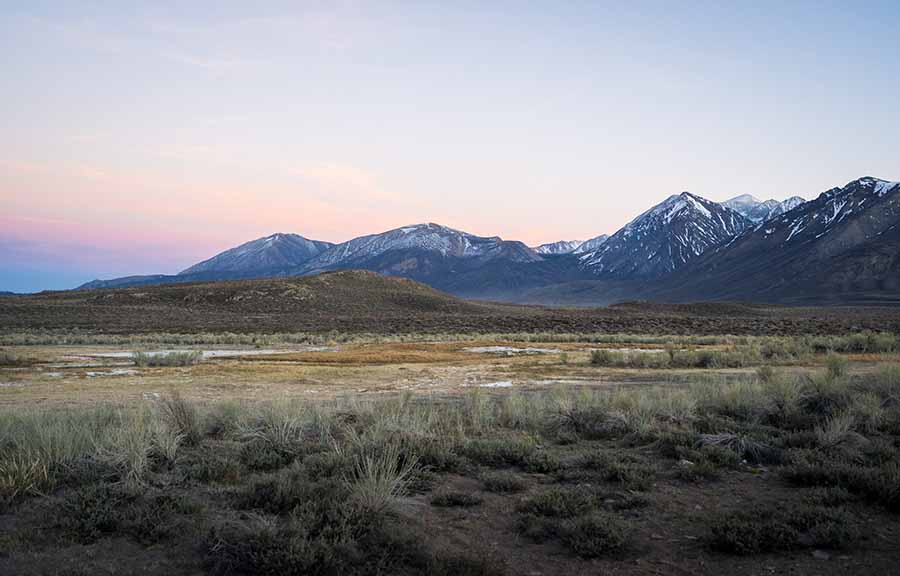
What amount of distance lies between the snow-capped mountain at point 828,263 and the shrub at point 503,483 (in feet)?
459

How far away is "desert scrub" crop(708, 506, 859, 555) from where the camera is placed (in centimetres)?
600

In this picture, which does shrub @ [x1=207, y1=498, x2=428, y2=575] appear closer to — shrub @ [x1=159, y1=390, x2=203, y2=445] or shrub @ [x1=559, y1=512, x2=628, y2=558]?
shrub @ [x1=559, y1=512, x2=628, y2=558]

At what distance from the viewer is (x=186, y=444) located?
32.6 feet

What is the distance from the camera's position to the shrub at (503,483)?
7965 millimetres

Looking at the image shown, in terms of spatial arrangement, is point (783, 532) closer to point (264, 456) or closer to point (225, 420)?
point (264, 456)

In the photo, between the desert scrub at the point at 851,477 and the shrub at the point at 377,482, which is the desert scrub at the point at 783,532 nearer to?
the desert scrub at the point at 851,477

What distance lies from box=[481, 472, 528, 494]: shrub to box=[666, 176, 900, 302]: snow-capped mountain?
5512 inches

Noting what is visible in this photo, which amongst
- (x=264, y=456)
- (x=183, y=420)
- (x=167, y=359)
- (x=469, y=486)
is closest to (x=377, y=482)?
(x=469, y=486)

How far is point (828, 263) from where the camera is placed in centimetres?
15750

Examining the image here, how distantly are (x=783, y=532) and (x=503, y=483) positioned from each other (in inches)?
122

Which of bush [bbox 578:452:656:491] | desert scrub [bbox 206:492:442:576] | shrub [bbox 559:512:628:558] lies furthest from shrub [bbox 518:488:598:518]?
desert scrub [bbox 206:492:442:576]

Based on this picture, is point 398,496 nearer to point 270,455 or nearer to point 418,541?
point 418,541

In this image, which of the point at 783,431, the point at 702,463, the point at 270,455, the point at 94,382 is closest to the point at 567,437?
the point at 702,463

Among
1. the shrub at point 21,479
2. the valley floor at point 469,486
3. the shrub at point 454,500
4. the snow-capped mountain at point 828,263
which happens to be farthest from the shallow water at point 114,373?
the snow-capped mountain at point 828,263
